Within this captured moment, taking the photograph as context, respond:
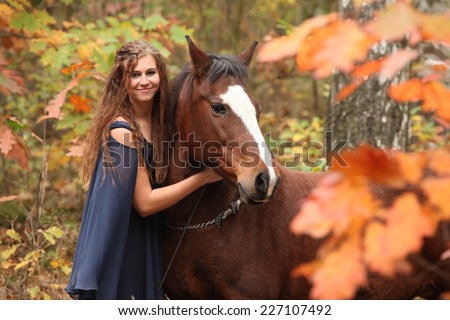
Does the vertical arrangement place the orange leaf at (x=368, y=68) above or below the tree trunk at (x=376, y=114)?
above

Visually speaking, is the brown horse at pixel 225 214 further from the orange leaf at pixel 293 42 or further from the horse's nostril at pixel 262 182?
the orange leaf at pixel 293 42

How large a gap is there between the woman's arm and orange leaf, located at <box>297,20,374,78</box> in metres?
1.89

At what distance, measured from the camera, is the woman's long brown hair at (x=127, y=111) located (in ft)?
11.6

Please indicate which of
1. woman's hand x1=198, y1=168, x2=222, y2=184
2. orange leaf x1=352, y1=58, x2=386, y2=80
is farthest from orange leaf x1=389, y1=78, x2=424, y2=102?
woman's hand x1=198, y1=168, x2=222, y2=184

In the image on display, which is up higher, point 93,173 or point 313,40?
point 313,40

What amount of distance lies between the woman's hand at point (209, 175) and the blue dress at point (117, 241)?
0.40 meters

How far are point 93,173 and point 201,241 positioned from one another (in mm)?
792

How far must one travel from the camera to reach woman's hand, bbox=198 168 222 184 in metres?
3.40

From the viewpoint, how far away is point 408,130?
214 inches

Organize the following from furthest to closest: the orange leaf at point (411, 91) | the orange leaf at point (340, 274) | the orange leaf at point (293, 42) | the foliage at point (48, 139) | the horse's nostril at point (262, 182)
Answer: the foliage at point (48, 139) → the horse's nostril at point (262, 182) → the orange leaf at point (411, 91) → the orange leaf at point (293, 42) → the orange leaf at point (340, 274)

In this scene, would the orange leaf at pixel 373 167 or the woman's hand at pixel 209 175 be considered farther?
the woman's hand at pixel 209 175

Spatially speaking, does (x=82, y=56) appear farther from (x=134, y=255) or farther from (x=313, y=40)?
(x=313, y=40)

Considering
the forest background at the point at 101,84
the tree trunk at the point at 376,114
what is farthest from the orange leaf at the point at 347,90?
the tree trunk at the point at 376,114

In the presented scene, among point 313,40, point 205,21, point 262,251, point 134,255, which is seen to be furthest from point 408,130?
point 205,21
